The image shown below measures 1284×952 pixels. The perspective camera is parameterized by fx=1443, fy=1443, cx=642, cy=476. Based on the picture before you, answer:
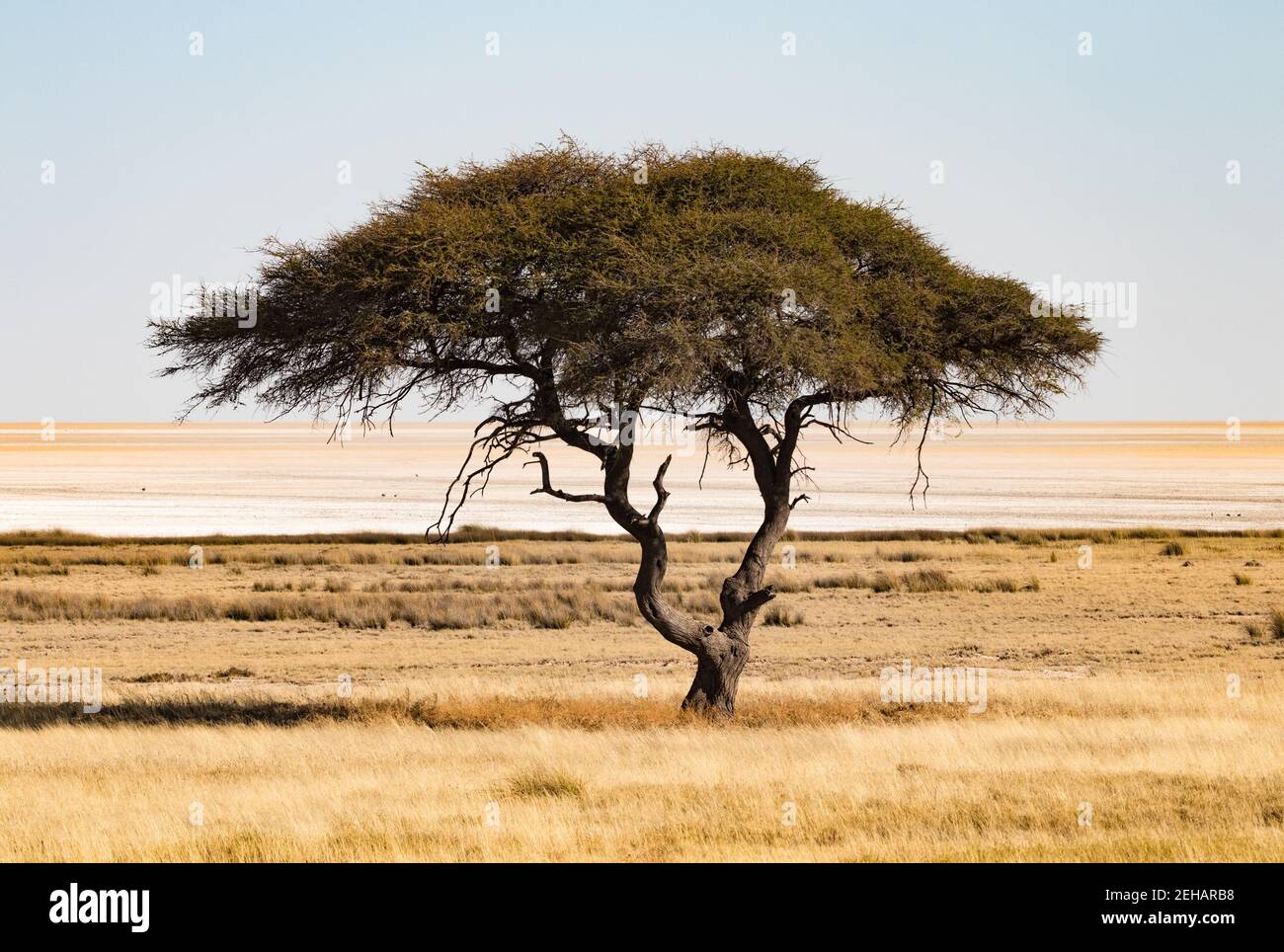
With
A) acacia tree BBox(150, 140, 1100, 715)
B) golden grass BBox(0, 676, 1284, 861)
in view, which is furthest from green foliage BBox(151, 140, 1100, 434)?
golden grass BBox(0, 676, 1284, 861)

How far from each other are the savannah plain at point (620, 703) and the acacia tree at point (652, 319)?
3.61m

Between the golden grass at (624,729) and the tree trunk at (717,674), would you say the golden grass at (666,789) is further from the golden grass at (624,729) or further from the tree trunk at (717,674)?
the tree trunk at (717,674)

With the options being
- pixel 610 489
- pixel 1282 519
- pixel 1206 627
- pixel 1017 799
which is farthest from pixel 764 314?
pixel 1282 519

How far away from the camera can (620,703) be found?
860 inches

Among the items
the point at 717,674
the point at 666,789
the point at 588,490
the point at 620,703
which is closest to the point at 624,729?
the point at 717,674

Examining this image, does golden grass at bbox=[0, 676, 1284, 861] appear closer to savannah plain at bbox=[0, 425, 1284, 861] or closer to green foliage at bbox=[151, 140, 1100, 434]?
savannah plain at bbox=[0, 425, 1284, 861]

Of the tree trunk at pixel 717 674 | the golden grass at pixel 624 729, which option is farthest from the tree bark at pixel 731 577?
the golden grass at pixel 624 729

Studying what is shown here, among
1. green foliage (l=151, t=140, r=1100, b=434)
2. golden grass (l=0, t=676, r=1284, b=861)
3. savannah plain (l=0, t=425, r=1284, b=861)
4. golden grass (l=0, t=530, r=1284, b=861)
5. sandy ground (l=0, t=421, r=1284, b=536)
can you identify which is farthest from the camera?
sandy ground (l=0, t=421, r=1284, b=536)

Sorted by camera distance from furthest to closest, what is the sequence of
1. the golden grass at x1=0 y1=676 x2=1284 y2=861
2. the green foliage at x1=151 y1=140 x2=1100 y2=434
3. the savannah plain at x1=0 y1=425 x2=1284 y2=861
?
1. the green foliage at x1=151 y1=140 x2=1100 y2=434
2. the savannah plain at x1=0 y1=425 x2=1284 y2=861
3. the golden grass at x1=0 y1=676 x2=1284 y2=861

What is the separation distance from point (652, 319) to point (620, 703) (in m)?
6.60

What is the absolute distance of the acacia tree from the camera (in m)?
18.2

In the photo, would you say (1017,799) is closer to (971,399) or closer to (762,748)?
(762,748)

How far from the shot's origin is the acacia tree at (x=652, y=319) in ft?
59.7

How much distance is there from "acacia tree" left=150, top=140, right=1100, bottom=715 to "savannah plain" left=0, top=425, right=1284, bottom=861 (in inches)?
142
